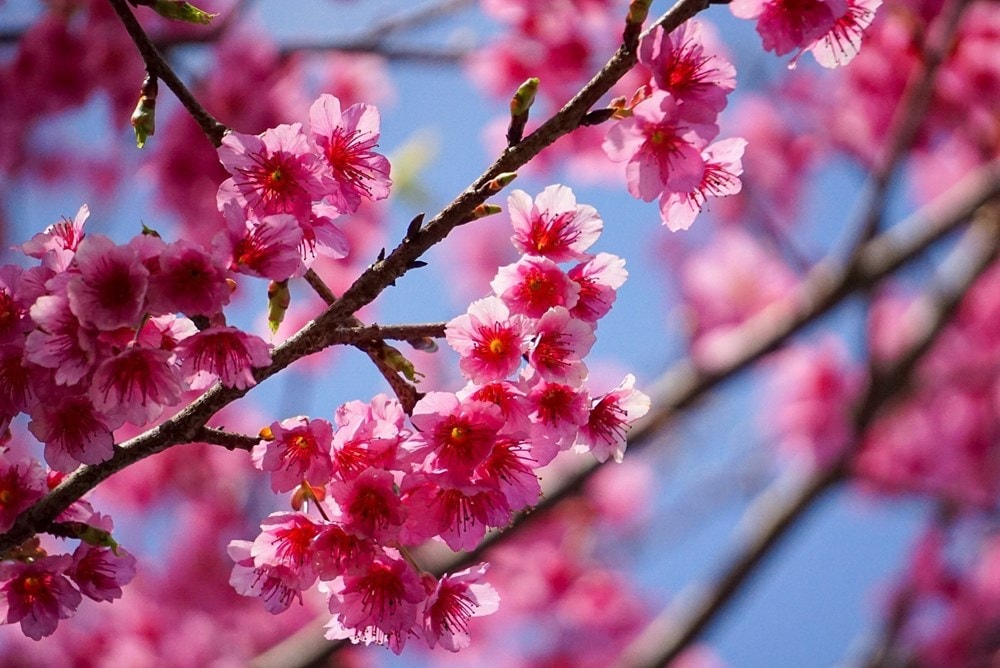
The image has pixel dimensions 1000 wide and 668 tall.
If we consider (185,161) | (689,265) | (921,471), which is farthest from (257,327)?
(689,265)

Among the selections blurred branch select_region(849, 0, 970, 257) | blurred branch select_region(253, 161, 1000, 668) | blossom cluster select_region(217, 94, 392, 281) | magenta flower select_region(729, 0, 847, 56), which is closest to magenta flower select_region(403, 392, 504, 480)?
blossom cluster select_region(217, 94, 392, 281)

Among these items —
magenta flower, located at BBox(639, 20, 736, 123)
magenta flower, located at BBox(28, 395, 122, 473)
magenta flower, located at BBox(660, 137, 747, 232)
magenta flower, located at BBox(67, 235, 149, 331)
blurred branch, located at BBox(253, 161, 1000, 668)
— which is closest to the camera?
magenta flower, located at BBox(67, 235, 149, 331)

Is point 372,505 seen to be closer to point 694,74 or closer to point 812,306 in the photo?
point 694,74

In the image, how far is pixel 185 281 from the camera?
115 centimetres

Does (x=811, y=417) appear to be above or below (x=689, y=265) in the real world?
below

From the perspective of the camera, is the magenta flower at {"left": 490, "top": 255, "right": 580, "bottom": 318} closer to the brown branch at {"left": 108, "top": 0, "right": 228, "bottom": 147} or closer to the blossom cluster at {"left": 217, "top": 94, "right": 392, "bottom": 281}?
the blossom cluster at {"left": 217, "top": 94, "right": 392, "bottom": 281}

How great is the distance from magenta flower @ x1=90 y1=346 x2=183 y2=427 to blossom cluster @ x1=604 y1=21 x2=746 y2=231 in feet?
2.22

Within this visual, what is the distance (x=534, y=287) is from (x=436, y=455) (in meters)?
0.26

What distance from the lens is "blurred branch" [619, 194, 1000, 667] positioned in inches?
144

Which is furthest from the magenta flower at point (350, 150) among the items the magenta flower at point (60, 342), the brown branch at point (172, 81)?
the magenta flower at point (60, 342)

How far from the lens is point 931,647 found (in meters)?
5.35

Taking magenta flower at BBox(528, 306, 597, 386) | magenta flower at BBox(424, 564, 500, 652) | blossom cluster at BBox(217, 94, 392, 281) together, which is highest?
blossom cluster at BBox(217, 94, 392, 281)

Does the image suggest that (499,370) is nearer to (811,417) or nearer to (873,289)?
(873,289)

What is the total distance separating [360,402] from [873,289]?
283cm
